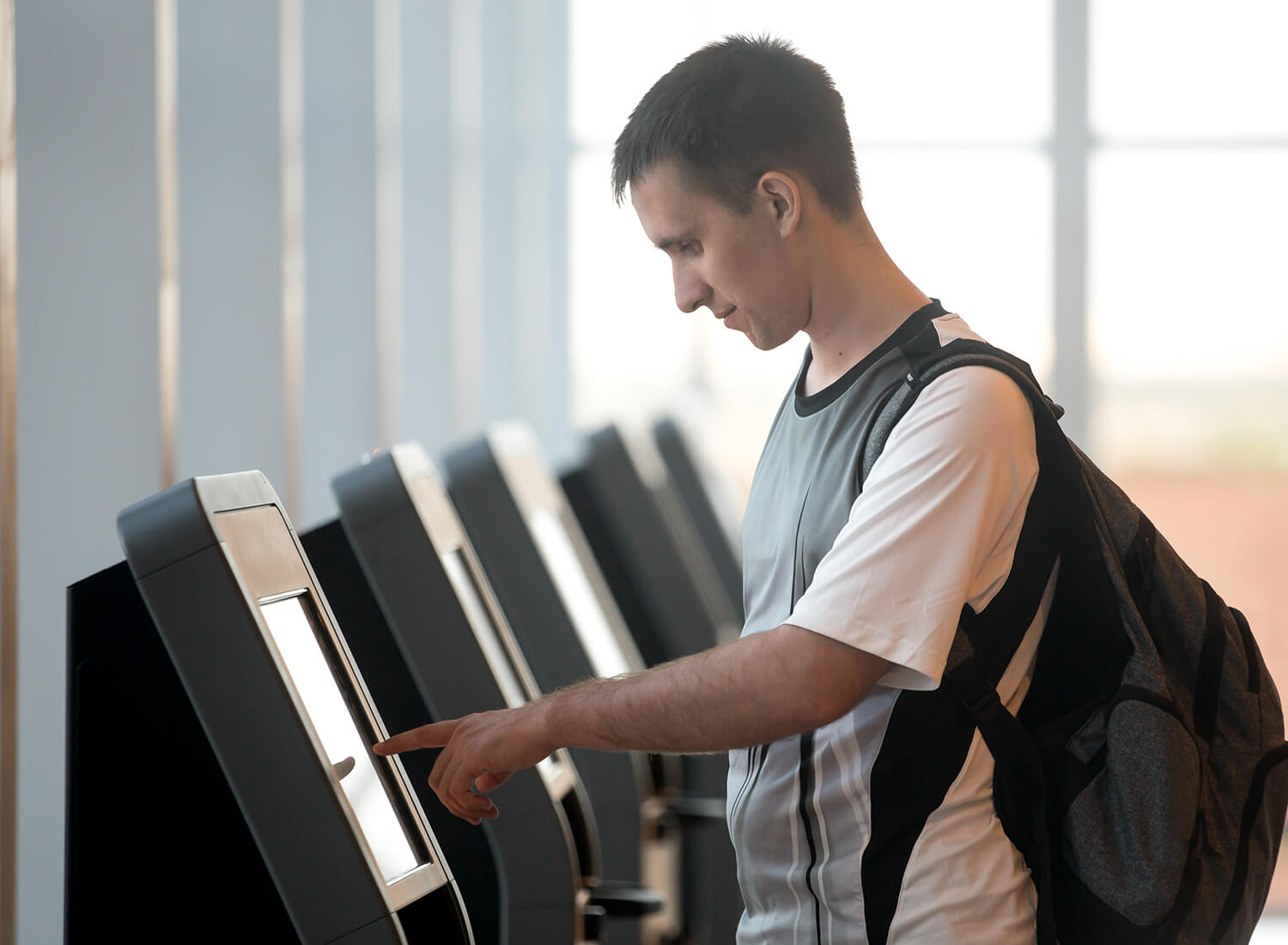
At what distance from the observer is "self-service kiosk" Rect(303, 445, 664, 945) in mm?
1341

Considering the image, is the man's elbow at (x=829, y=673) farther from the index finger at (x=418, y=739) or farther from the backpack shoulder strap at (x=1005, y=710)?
the index finger at (x=418, y=739)

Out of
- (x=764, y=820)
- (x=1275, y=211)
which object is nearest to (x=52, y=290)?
(x=764, y=820)

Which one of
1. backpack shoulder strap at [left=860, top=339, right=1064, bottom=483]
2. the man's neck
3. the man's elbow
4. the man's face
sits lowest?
the man's elbow

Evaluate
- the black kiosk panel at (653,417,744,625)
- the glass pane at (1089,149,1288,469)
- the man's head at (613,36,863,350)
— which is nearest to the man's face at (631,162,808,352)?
the man's head at (613,36,863,350)

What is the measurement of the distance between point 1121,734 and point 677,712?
364mm

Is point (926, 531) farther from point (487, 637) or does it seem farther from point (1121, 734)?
point (487, 637)

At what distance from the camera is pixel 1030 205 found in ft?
14.3

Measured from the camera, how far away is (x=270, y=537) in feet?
3.32

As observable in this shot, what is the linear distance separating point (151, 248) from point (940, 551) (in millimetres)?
1016

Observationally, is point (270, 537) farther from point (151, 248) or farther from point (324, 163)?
point (324, 163)

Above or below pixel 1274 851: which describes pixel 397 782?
above

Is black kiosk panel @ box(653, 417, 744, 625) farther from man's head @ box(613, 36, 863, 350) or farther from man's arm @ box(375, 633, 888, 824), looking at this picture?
man's arm @ box(375, 633, 888, 824)

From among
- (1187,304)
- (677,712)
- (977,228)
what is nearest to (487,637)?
(677,712)

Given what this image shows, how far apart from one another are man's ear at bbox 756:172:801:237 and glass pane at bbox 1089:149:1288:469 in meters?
3.51
